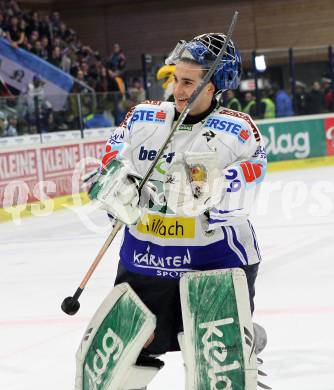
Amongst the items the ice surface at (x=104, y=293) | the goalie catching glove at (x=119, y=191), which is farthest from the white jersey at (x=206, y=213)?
the ice surface at (x=104, y=293)

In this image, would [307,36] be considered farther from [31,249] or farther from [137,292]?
[137,292]

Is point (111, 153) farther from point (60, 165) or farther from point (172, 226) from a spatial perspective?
point (60, 165)

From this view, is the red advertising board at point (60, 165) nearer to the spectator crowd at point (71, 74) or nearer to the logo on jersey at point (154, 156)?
the spectator crowd at point (71, 74)

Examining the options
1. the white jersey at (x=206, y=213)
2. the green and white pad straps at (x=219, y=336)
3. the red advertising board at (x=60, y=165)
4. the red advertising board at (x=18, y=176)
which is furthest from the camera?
the red advertising board at (x=60, y=165)

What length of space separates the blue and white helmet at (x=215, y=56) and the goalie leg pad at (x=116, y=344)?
684 mm

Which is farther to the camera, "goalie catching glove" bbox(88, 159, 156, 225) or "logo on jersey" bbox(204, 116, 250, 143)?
"logo on jersey" bbox(204, 116, 250, 143)

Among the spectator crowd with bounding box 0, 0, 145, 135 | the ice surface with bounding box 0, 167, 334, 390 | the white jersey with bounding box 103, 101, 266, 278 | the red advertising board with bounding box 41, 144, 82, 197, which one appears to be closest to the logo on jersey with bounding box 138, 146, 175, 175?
the white jersey with bounding box 103, 101, 266, 278

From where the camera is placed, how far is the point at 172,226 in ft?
9.17

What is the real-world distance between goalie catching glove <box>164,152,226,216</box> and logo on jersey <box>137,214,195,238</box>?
0.06 m

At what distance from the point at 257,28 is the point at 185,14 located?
1905 mm

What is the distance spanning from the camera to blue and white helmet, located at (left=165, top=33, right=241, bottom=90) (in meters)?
2.83

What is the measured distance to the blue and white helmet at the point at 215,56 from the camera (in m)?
2.83

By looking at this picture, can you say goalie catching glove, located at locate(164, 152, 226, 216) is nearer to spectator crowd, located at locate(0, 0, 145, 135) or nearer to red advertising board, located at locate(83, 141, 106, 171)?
spectator crowd, located at locate(0, 0, 145, 135)

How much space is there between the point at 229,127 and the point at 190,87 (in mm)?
169
